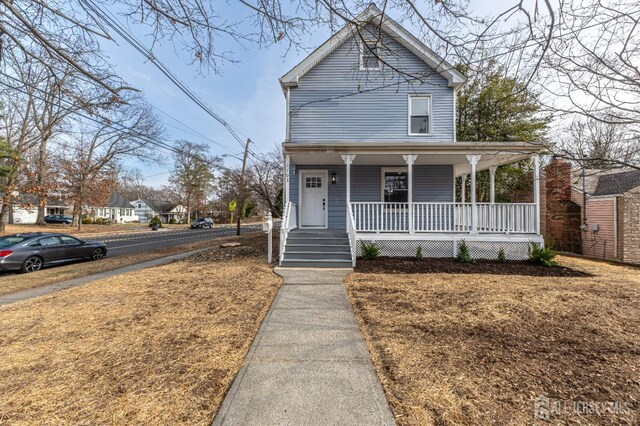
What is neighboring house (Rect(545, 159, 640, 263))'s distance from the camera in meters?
11.4

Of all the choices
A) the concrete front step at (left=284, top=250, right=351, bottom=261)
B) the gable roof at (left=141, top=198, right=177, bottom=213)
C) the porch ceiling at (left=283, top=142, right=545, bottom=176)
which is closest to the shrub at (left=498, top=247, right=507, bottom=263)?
the porch ceiling at (left=283, top=142, right=545, bottom=176)

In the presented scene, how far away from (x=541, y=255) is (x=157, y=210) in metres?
70.0

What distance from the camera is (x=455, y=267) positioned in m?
7.61

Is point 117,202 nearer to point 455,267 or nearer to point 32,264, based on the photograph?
point 32,264

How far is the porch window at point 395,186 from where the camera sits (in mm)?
10781

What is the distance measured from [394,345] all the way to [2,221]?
34442 mm

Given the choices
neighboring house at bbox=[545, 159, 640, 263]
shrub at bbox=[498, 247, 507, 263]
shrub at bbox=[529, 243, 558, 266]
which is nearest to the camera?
shrub at bbox=[529, 243, 558, 266]

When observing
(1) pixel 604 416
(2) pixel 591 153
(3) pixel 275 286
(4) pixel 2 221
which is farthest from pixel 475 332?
(4) pixel 2 221

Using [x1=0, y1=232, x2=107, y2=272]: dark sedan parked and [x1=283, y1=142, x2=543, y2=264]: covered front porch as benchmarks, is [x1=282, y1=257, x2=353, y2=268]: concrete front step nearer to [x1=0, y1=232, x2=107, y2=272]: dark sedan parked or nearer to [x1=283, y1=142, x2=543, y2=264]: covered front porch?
[x1=283, y1=142, x2=543, y2=264]: covered front porch

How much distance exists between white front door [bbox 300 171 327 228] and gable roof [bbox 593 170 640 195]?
13.3 m

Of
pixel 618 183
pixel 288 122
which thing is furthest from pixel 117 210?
pixel 618 183

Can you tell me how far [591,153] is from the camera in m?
3.57

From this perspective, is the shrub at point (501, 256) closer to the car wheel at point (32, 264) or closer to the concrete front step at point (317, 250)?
the concrete front step at point (317, 250)

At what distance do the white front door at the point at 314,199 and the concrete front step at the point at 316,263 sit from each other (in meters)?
3.05
